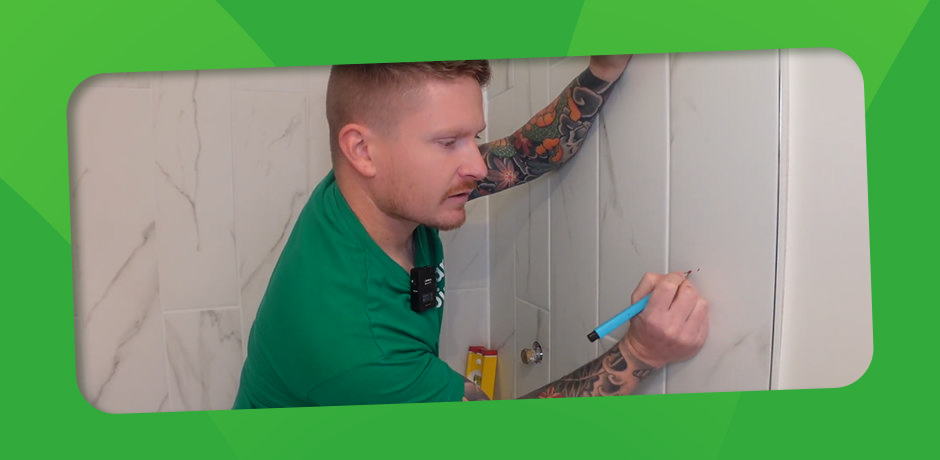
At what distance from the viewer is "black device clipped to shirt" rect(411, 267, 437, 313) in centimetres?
89

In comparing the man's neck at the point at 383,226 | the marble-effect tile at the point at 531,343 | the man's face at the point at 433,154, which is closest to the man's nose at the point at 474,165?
the man's face at the point at 433,154

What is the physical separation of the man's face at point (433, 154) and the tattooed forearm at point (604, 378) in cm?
30

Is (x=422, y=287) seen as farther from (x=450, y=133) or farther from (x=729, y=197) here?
(x=729, y=197)

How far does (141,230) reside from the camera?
83 cm

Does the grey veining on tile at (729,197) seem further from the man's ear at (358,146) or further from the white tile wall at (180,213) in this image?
the man's ear at (358,146)

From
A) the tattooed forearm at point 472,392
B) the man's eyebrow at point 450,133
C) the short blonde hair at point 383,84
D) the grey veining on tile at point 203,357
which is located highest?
the short blonde hair at point 383,84

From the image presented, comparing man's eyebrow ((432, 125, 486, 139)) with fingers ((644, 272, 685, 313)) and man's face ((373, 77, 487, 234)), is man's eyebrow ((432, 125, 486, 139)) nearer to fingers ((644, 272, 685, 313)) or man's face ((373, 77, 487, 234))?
man's face ((373, 77, 487, 234))

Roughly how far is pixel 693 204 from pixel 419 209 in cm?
36

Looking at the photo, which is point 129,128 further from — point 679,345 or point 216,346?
point 679,345

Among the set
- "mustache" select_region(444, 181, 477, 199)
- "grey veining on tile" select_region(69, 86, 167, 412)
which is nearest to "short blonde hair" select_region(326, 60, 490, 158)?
"mustache" select_region(444, 181, 477, 199)

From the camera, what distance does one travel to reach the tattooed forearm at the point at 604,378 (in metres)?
0.89

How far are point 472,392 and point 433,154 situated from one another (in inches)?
13.5

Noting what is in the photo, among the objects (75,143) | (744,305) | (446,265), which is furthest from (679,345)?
(75,143)

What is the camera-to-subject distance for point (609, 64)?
33.3 inches
